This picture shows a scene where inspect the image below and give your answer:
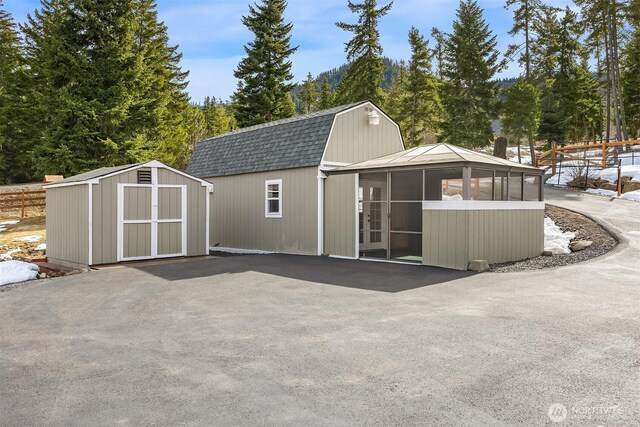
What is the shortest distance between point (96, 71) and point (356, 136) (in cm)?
1287

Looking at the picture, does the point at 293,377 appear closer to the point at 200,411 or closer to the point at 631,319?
the point at 200,411

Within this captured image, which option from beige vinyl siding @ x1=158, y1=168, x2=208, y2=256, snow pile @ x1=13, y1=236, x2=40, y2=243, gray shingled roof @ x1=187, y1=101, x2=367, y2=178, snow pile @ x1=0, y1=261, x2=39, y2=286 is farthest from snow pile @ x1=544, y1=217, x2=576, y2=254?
snow pile @ x1=13, y1=236, x2=40, y2=243

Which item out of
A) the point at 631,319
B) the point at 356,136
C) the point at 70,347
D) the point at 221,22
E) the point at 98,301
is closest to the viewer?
the point at 70,347

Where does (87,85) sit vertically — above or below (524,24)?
below

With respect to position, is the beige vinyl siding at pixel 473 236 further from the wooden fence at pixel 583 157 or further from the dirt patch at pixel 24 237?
the wooden fence at pixel 583 157

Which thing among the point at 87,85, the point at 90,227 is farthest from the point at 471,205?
the point at 87,85

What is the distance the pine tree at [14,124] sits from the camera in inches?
1110

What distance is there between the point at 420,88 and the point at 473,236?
23875mm

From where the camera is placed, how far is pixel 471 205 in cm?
920

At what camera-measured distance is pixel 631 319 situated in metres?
5.22

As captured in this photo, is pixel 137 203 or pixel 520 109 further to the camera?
pixel 520 109

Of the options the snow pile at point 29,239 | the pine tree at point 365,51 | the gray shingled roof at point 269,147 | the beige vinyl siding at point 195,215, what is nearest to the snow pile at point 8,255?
the snow pile at point 29,239

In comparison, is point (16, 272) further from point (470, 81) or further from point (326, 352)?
point (470, 81)

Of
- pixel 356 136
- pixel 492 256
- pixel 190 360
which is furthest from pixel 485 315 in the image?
pixel 356 136
